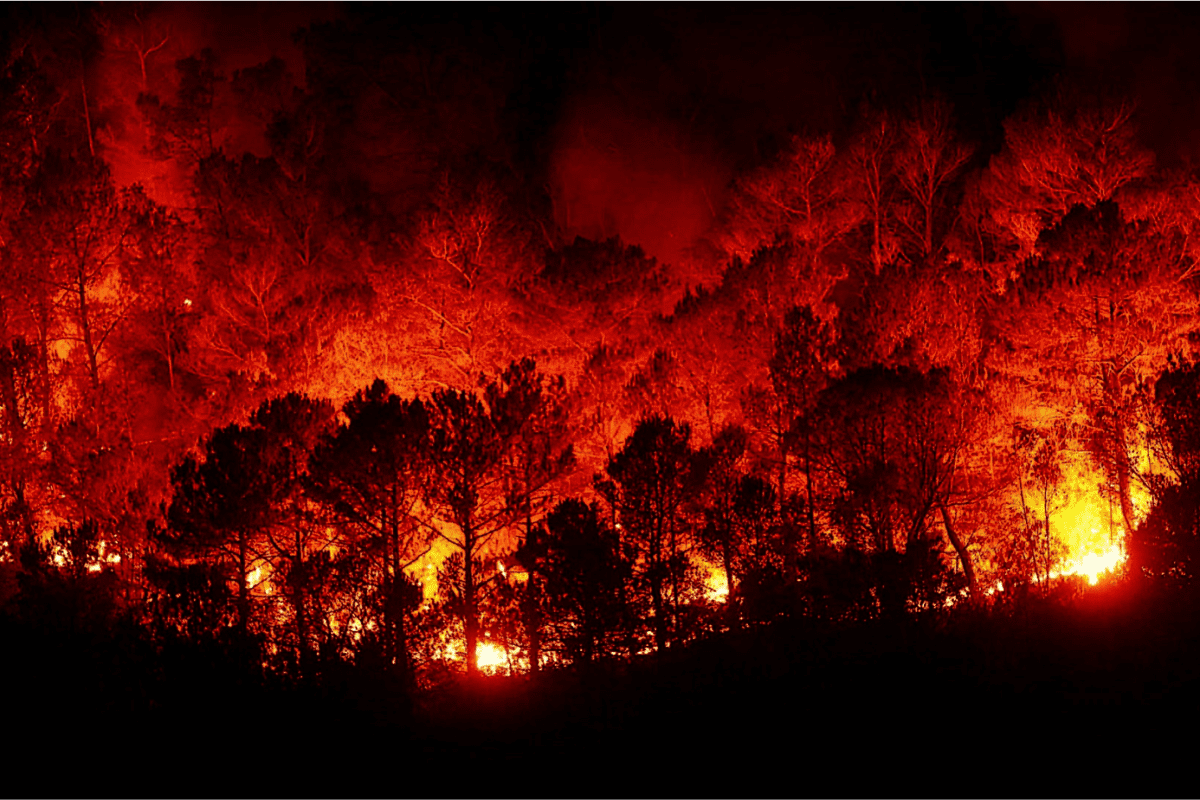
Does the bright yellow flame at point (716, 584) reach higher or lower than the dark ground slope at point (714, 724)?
higher

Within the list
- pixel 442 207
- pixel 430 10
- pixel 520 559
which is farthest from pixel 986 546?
pixel 430 10

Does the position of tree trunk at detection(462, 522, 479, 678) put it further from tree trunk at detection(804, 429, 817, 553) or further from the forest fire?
tree trunk at detection(804, 429, 817, 553)

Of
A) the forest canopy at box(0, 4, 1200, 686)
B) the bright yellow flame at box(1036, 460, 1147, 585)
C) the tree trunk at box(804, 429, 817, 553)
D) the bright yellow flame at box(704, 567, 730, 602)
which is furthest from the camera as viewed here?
the bright yellow flame at box(1036, 460, 1147, 585)

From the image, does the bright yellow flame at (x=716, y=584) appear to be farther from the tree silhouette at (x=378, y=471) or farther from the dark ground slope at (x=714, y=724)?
the dark ground slope at (x=714, y=724)

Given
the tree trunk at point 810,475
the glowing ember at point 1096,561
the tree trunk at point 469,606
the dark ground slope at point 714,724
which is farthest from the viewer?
the glowing ember at point 1096,561

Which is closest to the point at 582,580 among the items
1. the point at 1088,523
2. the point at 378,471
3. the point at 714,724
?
the point at 378,471

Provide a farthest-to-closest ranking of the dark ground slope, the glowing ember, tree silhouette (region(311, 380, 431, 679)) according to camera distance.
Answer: the glowing ember, tree silhouette (region(311, 380, 431, 679)), the dark ground slope

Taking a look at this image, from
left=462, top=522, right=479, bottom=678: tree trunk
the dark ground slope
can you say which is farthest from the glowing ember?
left=462, top=522, right=479, bottom=678: tree trunk

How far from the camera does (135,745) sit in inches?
272

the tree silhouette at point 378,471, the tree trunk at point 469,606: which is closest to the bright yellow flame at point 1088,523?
the tree trunk at point 469,606

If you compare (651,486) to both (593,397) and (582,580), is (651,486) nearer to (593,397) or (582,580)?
(582,580)

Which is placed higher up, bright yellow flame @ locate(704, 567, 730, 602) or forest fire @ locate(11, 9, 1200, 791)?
forest fire @ locate(11, 9, 1200, 791)

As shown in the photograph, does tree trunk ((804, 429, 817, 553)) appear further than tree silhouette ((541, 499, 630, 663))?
Yes

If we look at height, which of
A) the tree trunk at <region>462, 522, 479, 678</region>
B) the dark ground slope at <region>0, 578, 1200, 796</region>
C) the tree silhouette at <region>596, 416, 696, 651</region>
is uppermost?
the tree silhouette at <region>596, 416, 696, 651</region>
